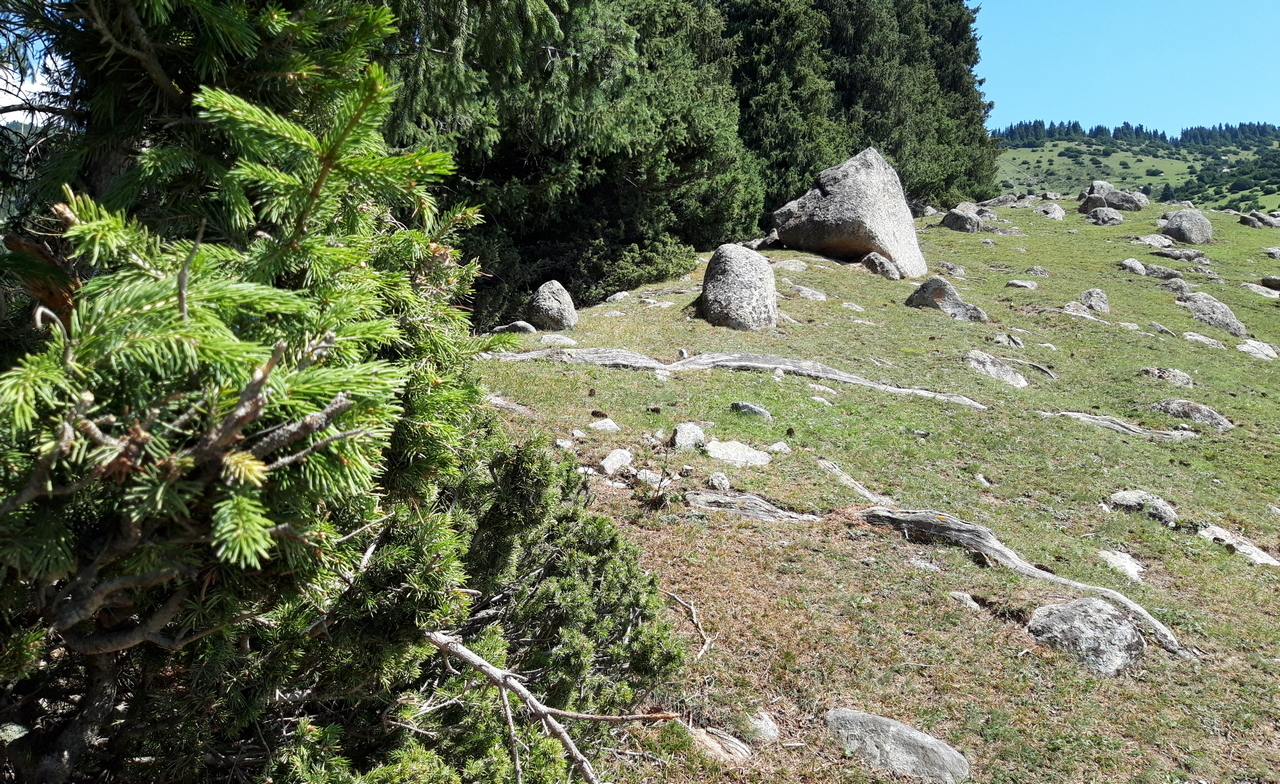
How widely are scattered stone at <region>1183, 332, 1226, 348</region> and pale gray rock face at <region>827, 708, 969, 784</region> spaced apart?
19340 mm

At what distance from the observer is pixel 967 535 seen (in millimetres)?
7648

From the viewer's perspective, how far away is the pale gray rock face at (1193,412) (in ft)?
43.5

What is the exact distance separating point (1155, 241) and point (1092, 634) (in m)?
33.9

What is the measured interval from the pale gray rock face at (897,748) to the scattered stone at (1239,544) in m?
6.23

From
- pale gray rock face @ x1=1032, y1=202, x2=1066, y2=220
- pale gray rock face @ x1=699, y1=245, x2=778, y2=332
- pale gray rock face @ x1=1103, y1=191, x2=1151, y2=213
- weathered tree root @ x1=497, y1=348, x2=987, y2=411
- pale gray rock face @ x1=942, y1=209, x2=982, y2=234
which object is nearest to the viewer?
weathered tree root @ x1=497, y1=348, x2=987, y2=411

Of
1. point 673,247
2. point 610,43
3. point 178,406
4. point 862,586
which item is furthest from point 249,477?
point 673,247

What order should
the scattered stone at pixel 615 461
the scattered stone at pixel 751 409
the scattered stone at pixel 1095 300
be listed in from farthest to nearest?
the scattered stone at pixel 1095 300 < the scattered stone at pixel 751 409 < the scattered stone at pixel 615 461

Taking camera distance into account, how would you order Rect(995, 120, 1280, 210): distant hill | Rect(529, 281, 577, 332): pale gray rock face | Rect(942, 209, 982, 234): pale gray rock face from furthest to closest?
Rect(995, 120, 1280, 210): distant hill, Rect(942, 209, 982, 234): pale gray rock face, Rect(529, 281, 577, 332): pale gray rock face

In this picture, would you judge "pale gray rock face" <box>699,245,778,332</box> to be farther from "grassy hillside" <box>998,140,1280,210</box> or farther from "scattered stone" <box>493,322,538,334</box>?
"grassy hillside" <box>998,140,1280,210</box>

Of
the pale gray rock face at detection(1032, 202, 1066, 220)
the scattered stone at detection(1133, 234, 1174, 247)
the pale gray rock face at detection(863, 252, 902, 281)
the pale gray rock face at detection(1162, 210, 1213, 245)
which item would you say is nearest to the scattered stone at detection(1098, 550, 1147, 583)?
the pale gray rock face at detection(863, 252, 902, 281)

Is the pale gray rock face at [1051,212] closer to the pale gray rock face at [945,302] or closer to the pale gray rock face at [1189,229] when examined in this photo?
the pale gray rock face at [1189,229]

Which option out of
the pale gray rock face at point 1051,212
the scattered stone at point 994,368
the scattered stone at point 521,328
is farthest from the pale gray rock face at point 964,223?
the scattered stone at point 521,328

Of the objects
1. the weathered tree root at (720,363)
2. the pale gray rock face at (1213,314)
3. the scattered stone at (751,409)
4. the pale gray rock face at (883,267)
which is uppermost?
the pale gray rock face at (883,267)

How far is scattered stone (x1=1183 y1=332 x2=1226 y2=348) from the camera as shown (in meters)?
19.2
